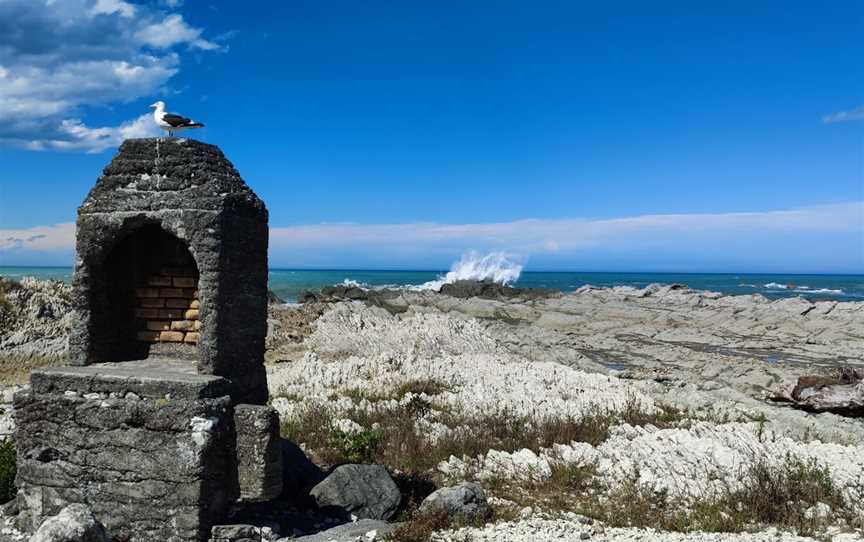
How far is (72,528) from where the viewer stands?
5250 millimetres

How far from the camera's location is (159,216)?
264 inches

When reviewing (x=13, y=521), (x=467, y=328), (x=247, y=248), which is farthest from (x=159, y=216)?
(x=467, y=328)

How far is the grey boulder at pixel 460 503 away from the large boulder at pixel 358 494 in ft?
1.37

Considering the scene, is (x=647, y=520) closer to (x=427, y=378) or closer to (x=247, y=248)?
(x=247, y=248)

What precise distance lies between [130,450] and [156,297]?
86.2 inches

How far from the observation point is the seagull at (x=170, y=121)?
712 cm

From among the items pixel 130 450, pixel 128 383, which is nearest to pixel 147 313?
pixel 128 383

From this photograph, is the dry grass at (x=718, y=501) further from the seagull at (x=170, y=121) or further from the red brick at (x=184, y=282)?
the seagull at (x=170, y=121)

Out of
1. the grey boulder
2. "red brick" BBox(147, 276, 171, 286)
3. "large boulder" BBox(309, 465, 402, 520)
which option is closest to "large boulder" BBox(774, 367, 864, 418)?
the grey boulder

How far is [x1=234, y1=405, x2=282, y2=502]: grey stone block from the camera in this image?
257 inches

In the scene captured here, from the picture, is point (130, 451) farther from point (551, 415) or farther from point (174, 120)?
point (551, 415)

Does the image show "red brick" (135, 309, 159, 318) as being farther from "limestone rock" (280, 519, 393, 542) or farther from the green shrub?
"limestone rock" (280, 519, 393, 542)

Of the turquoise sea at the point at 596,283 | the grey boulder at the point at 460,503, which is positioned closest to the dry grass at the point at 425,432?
the grey boulder at the point at 460,503

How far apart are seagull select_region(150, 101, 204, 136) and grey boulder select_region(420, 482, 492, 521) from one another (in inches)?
197
